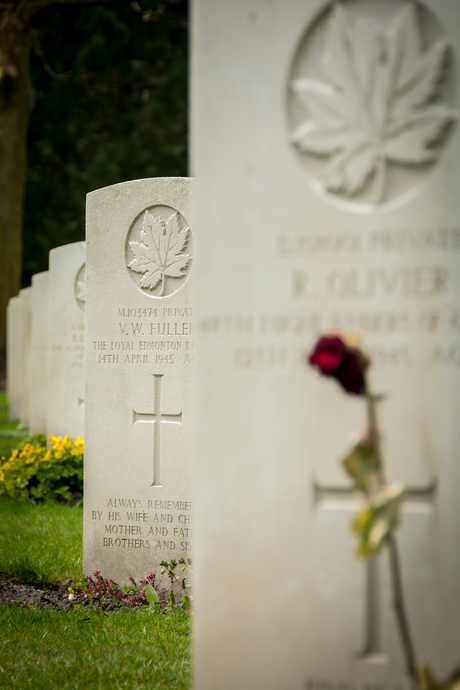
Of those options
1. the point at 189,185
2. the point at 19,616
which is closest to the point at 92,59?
the point at 189,185

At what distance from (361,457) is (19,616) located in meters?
2.58

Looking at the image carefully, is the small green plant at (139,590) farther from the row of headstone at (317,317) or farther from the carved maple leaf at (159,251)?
the row of headstone at (317,317)

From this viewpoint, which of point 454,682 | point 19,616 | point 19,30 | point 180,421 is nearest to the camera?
point 454,682

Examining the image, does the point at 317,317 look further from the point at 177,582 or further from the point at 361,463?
the point at 177,582

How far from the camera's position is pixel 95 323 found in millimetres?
4078

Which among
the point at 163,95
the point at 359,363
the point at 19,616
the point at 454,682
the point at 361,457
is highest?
the point at 163,95

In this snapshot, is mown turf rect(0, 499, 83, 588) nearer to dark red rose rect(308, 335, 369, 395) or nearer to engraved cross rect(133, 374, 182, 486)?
engraved cross rect(133, 374, 182, 486)

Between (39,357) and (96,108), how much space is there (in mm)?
14500

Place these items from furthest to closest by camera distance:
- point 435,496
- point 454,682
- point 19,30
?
point 19,30 < point 435,496 < point 454,682

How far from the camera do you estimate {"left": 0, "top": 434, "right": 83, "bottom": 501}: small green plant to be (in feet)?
19.7

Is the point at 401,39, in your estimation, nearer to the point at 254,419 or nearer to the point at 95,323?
the point at 254,419

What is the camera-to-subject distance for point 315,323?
75.9 inches

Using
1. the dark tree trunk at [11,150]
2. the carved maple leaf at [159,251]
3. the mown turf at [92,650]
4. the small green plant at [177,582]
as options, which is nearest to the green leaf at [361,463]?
the mown turf at [92,650]

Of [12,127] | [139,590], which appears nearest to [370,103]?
[139,590]
